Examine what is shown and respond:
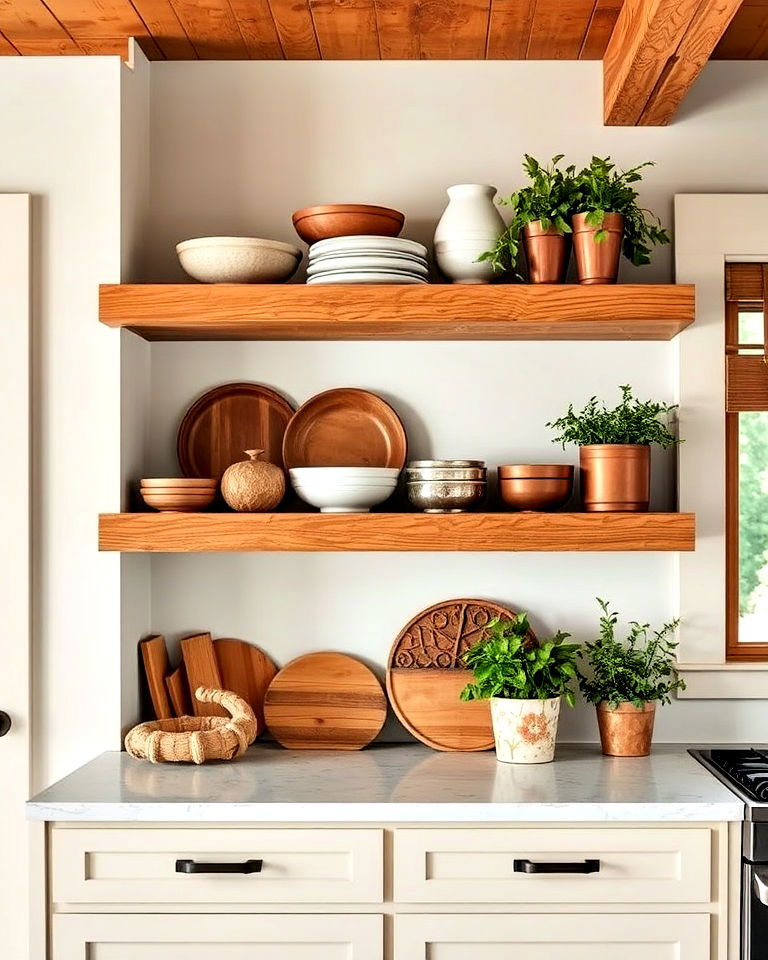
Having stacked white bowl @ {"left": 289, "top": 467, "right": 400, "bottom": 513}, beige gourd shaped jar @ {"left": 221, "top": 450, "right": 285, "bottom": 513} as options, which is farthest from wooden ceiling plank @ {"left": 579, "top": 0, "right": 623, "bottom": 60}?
beige gourd shaped jar @ {"left": 221, "top": 450, "right": 285, "bottom": 513}

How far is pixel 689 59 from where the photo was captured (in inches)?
87.4

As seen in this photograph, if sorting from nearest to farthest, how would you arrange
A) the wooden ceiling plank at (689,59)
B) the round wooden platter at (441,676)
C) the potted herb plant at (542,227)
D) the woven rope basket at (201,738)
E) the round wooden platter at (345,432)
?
the wooden ceiling plank at (689,59) → the woven rope basket at (201,738) → the potted herb plant at (542,227) → the round wooden platter at (441,676) → the round wooden platter at (345,432)

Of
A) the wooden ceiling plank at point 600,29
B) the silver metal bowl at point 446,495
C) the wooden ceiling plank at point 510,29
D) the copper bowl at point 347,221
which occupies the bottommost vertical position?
the silver metal bowl at point 446,495

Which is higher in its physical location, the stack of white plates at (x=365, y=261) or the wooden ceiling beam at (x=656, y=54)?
the wooden ceiling beam at (x=656, y=54)

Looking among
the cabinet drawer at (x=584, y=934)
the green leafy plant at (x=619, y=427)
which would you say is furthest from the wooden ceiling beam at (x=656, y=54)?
the cabinet drawer at (x=584, y=934)

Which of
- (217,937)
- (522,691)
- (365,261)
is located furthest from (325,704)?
(365,261)

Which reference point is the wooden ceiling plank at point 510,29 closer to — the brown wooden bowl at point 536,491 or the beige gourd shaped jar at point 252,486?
the brown wooden bowl at point 536,491

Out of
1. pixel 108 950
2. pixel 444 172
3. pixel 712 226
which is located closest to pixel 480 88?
pixel 444 172


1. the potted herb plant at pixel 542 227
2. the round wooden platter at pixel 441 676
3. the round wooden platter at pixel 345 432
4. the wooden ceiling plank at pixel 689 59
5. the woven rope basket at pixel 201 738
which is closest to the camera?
the wooden ceiling plank at pixel 689 59

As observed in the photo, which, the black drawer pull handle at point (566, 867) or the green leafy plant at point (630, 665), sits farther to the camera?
the green leafy plant at point (630, 665)

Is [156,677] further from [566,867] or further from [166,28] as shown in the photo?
[166,28]

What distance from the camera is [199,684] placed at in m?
2.58

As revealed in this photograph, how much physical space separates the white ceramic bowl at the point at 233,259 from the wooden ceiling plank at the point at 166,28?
19.9 inches

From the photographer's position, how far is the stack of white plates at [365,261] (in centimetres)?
238
